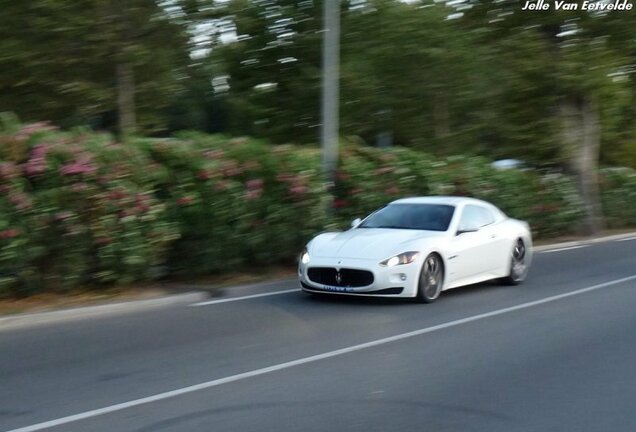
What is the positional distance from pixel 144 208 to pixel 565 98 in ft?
Result: 57.4

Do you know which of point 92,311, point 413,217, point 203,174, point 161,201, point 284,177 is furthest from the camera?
point 284,177

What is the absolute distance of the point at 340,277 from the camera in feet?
37.2

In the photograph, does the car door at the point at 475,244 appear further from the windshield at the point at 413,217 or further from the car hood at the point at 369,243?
the car hood at the point at 369,243

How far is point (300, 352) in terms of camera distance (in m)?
8.65

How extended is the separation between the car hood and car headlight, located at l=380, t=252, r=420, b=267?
0.18 ft

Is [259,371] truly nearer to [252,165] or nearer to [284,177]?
[252,165]

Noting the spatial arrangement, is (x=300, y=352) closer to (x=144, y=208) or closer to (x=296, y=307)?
(x=296, y=307)

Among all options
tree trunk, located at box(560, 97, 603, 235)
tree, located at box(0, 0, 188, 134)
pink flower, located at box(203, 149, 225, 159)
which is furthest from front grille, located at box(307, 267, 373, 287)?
tree trunk, located at box(560, 97, 603, 235)

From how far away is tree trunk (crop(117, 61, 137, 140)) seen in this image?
17.3 m

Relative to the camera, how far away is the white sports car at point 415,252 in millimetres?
11234

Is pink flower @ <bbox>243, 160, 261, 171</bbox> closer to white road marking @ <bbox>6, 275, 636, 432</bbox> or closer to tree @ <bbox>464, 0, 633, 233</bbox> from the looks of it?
white road marking @ <bbox>6, 275, 636, 432</bbox>

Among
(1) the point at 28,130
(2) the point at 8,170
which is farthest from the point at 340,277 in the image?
(1) the point at 28,130

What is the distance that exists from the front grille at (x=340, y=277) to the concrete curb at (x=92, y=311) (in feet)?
5.95

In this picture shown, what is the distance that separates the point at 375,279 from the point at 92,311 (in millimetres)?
3463
